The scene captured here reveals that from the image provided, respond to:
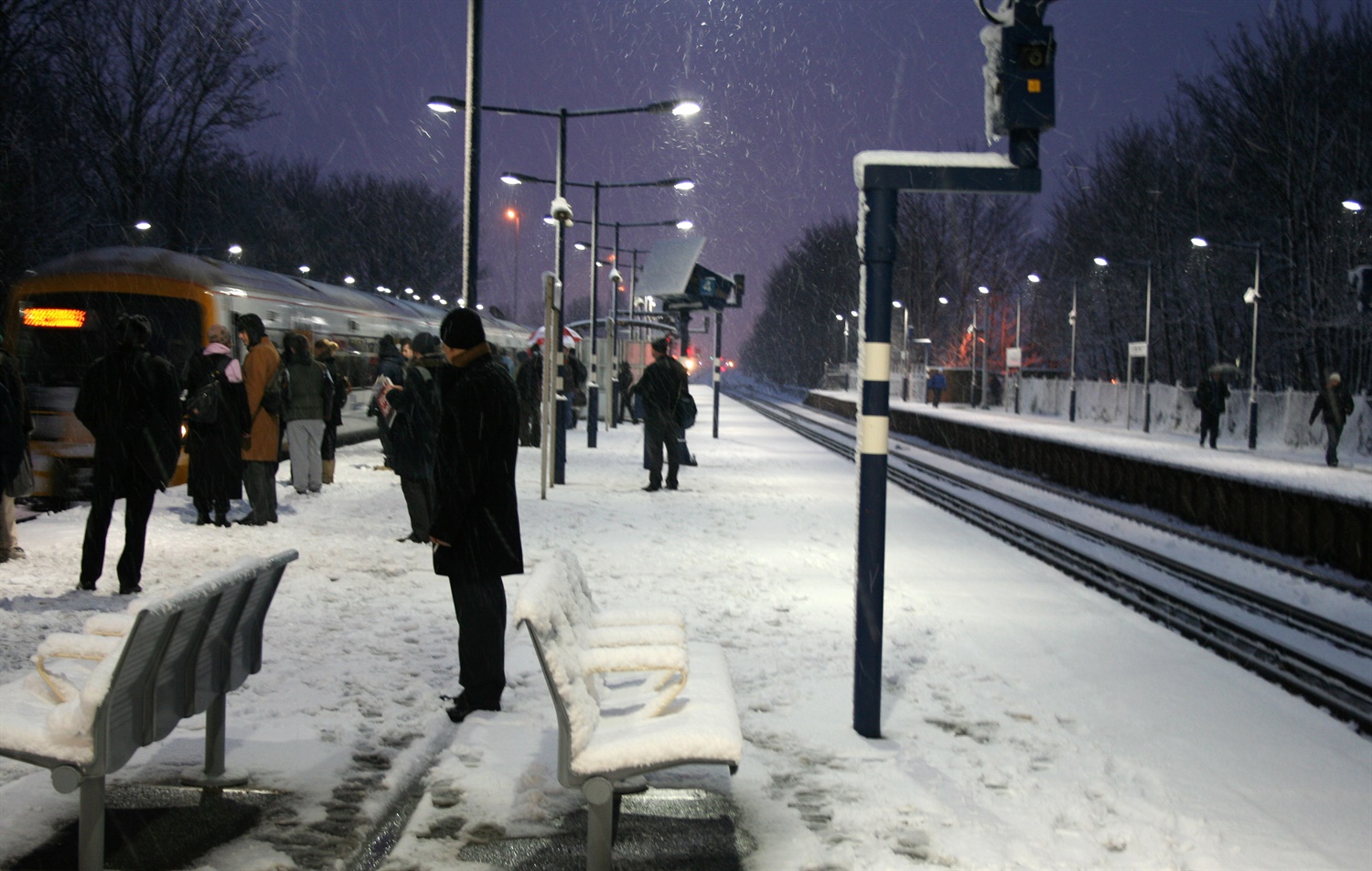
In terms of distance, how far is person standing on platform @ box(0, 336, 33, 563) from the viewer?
331 inches

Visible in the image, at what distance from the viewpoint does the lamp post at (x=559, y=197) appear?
581 inches

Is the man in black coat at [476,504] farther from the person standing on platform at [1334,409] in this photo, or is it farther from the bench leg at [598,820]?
the person standing on platform at [1334,409]

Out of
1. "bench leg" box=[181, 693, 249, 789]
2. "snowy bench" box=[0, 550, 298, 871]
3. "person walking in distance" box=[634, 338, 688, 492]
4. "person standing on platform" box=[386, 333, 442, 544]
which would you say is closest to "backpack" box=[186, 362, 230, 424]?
"person standing on platform" box=[386, 333, 442, 544]

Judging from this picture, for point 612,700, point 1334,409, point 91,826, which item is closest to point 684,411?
point 612,700

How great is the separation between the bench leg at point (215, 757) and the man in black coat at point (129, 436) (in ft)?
12.5

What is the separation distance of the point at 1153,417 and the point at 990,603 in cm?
3448

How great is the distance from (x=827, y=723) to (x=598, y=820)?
7.03 feet

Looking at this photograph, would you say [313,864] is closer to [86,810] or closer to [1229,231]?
[86,810]

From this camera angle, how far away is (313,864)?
12.7 ft

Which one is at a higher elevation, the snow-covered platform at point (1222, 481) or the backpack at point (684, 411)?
the backpack at point (684, 411)

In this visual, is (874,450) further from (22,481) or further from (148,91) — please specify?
(148,91)

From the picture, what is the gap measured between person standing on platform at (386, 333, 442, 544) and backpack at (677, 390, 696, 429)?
6.25 m

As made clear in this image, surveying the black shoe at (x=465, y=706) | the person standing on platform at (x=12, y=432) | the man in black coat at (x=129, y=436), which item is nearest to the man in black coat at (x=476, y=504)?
the black shoe at (x=465, y=706)

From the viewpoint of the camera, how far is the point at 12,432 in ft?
27.6
